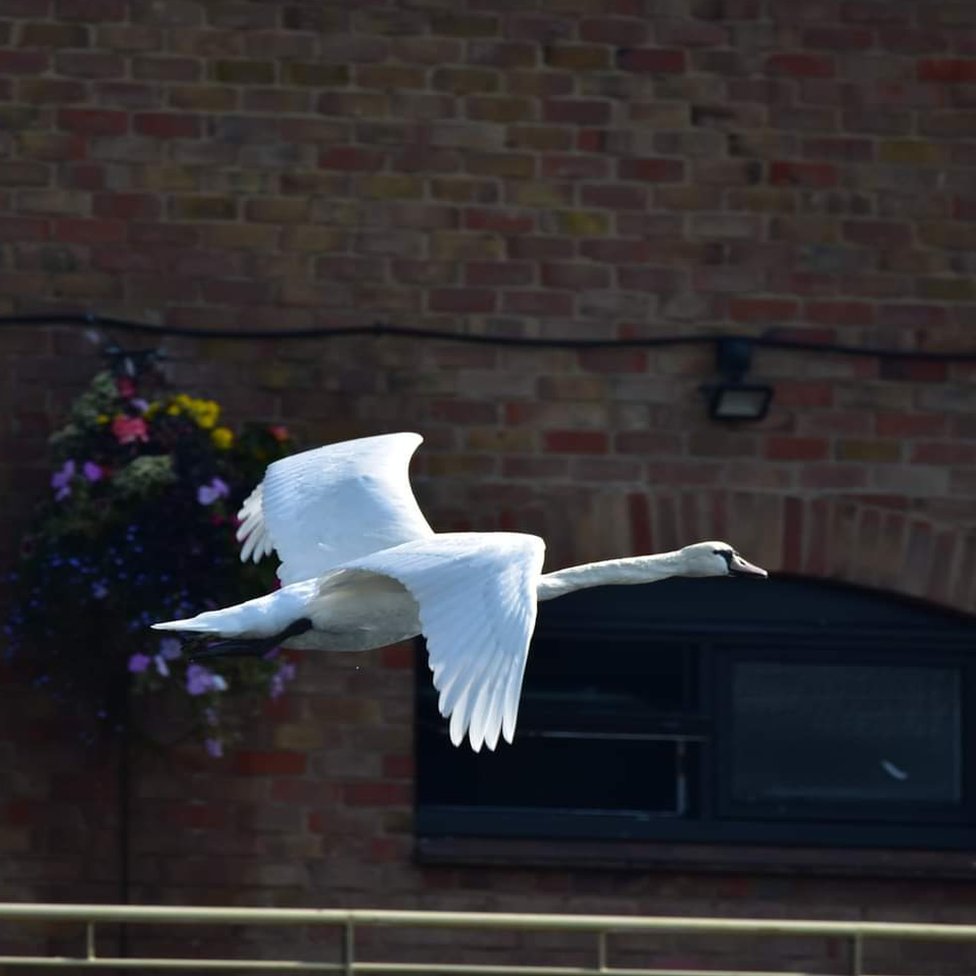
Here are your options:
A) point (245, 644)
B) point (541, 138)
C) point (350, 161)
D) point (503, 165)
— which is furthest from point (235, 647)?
point (541, 138)

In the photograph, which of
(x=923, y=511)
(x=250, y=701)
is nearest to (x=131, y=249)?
(x=250, y=701)

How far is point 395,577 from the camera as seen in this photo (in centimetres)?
565

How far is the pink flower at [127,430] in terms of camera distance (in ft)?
25.2

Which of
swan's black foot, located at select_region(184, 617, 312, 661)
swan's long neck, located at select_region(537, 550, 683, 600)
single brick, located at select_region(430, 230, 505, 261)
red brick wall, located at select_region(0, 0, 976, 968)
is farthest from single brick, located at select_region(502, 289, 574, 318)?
swan's black foot, located at select_region(184, 617, 312, 661)

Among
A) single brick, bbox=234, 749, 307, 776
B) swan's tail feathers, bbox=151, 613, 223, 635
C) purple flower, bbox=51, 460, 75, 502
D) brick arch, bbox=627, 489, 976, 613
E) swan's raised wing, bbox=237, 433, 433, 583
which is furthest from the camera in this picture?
brick arch, bbox=627, 489, 976, 613

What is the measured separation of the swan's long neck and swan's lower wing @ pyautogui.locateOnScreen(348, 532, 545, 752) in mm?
457

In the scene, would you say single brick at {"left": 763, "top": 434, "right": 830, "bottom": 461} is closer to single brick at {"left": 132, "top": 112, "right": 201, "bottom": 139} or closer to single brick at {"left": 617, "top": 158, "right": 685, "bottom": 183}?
single brick at {"left": 617, "top": 158, "right": 685, "bottom": 183}

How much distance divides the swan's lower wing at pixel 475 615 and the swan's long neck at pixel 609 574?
1.50 ft

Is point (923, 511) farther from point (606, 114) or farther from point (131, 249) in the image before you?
point (131, 249)

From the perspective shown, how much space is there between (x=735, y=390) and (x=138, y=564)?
1.96m

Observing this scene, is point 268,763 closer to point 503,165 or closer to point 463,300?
point 463,300

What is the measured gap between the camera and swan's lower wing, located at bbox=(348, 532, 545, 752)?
5.16 meters

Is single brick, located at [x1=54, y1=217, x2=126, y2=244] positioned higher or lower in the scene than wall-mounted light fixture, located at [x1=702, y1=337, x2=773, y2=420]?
higher

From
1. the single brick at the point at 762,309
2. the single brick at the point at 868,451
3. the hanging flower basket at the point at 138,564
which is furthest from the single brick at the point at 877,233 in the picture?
the hanging flower basket at the point at 138,564
